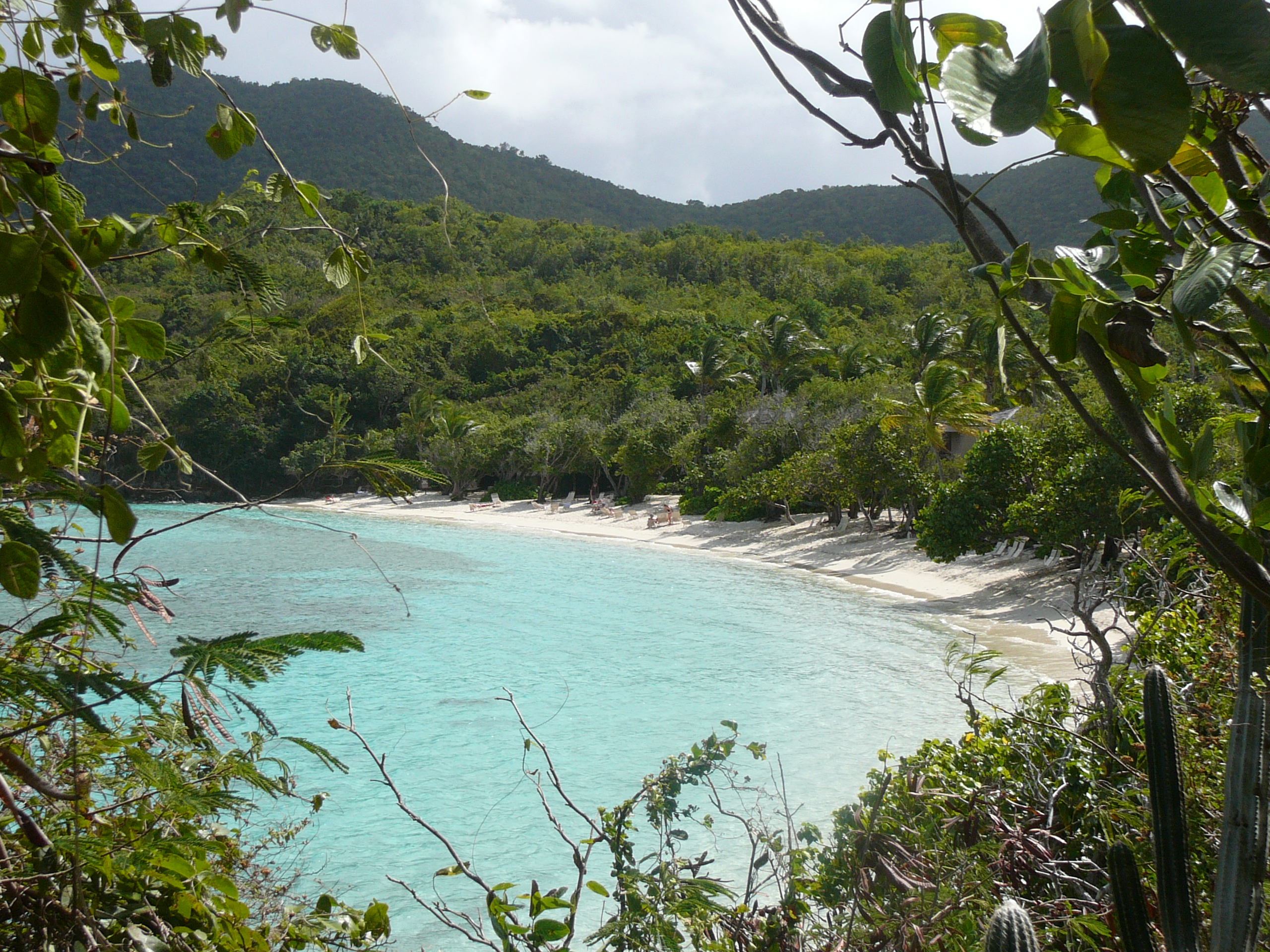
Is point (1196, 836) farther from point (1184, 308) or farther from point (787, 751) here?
point (787, 751)

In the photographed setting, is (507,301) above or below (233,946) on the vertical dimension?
above

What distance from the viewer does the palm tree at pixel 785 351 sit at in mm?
32469

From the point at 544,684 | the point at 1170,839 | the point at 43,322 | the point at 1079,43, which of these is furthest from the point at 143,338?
the point at 544,684

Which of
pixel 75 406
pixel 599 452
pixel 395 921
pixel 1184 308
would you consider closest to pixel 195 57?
pixel 75 406

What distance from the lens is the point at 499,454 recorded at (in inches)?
1463

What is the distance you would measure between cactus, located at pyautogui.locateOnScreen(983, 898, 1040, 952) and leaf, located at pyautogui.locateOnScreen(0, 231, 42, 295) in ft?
4.63

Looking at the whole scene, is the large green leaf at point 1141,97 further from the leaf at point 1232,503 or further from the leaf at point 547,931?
the leaf at point 547,931

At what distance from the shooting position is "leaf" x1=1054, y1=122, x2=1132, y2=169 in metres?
0.50

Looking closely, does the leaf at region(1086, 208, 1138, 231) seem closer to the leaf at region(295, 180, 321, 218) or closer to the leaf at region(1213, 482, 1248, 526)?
the leaf at region(1213, 482, 1248, 526)

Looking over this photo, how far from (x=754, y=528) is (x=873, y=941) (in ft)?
70.2

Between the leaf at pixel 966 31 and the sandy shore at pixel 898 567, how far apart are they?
13.9ft

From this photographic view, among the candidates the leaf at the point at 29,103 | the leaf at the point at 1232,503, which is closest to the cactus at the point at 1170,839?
the leaf at the point at 1232,503

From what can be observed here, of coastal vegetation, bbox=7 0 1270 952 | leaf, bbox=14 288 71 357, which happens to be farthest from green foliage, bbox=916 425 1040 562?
leaf, bbox=14 288 71 357

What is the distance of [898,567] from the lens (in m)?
17.6
